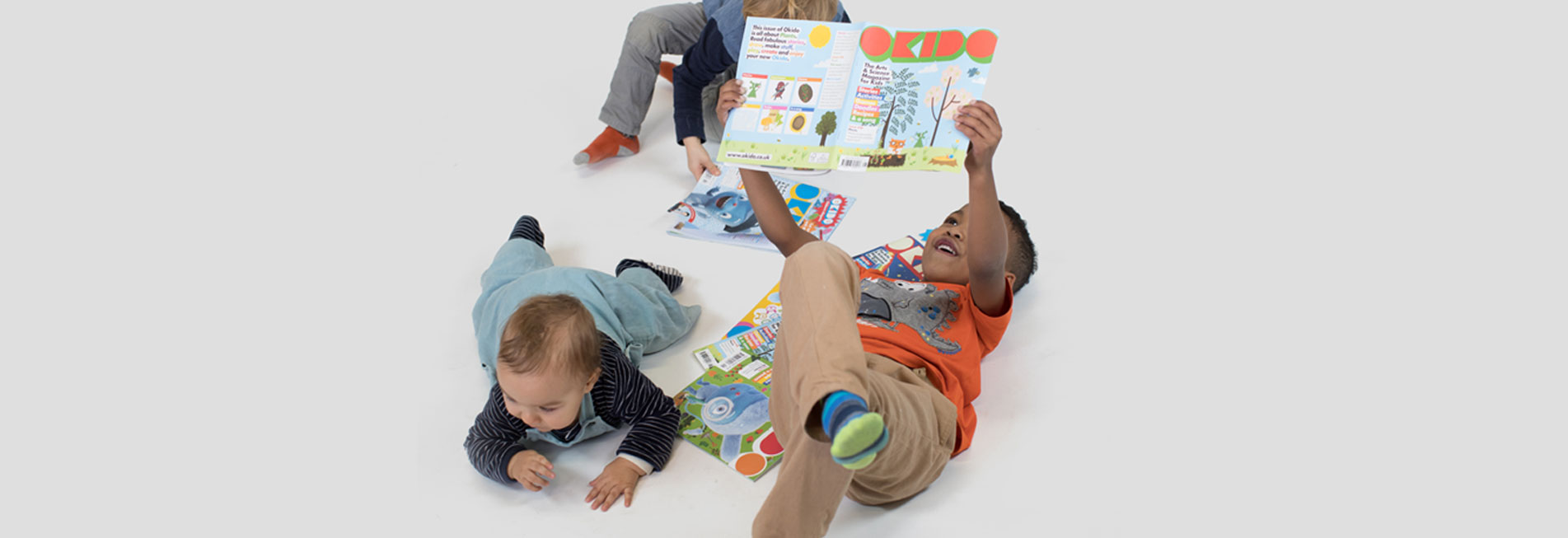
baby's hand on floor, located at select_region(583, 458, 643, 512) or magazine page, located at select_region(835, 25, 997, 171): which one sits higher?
magazine page, located at select_region(835, 25, 997, 171)

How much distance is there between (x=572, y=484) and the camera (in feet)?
6.25

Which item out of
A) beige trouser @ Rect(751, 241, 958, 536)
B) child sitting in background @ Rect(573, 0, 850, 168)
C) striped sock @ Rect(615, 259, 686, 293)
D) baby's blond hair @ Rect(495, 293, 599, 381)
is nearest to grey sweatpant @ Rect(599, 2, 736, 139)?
child sitting in background @ Rect(573, 0, 850, 168)

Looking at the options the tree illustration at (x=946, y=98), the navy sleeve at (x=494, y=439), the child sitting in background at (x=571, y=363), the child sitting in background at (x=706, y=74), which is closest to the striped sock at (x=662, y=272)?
the child sitting in background at (x=571, y=363)

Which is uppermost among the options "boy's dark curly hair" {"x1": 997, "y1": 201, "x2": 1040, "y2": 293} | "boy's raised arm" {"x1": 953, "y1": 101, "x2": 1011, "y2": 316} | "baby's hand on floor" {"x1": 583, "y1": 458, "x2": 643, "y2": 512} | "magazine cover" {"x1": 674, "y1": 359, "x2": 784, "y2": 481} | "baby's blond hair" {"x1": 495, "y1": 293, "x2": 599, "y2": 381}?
"boy's raised arm" {"x1": 953, "y1": 101, "x2": 1011, "y2": 316}

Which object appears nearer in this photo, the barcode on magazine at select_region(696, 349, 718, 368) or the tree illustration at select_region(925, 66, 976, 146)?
the tree illustration at select_region(925, 66, 976, 146)

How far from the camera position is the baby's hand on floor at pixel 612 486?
6.06 ft

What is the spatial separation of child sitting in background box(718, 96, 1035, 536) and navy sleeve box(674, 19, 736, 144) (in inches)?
25.6

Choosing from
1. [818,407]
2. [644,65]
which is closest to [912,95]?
[818,407]

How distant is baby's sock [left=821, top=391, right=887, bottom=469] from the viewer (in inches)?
54.8

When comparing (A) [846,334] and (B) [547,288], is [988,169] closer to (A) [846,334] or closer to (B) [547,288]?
(A) [846,334]

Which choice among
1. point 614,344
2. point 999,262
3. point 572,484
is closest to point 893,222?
point 999,262

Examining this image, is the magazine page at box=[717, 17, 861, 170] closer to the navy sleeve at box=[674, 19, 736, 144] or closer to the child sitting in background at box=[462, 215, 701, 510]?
the child sitting in background at box=[462, 215, 701, 510]

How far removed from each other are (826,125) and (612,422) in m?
0.68

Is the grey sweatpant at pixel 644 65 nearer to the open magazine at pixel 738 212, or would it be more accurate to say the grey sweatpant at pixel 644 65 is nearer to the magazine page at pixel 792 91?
the open magazine at pixel 738 212
